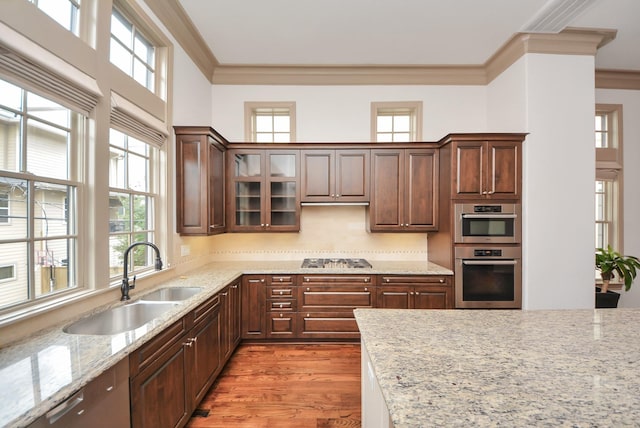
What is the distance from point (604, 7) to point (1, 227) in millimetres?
4807

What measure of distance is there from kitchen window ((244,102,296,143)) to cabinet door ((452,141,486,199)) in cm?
201

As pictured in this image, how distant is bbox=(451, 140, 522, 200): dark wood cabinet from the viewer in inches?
124

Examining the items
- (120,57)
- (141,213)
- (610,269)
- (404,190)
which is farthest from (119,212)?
(610,269)

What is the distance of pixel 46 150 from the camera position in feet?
5.56

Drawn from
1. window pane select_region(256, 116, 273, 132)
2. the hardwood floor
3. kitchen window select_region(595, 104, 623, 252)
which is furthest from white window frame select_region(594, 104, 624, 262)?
window pane select_region(256, 116, 273, 132)

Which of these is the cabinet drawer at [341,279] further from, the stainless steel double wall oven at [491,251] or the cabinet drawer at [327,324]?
the stainless steel double wall oven at [491,251]

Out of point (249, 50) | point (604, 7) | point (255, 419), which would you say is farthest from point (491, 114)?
point (255, 419)

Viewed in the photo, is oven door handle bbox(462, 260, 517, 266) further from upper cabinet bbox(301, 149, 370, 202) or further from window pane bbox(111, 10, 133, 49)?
window pane bbox(111, 10, 133, 49)

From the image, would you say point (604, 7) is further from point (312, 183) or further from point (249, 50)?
point (249, 50)

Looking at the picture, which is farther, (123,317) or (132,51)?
(132,51)

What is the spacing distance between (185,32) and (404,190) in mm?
2896

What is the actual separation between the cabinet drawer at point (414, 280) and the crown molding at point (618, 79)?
3453 millimetres

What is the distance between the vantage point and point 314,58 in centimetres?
361

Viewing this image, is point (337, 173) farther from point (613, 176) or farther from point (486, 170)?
point (613, 176)
